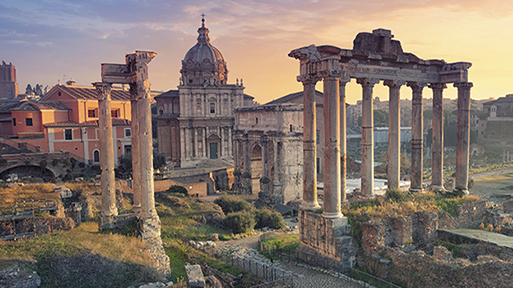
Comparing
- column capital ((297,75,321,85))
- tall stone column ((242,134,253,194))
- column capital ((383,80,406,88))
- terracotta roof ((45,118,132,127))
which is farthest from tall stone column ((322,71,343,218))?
terracotta roof ((45,118,132,127))

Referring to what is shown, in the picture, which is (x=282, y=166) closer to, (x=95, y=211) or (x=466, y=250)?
(x=95, y=211)

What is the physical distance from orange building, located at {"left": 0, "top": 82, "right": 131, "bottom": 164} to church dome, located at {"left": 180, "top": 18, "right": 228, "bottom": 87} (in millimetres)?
13186

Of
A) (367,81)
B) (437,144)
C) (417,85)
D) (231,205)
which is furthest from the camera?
(231,205)

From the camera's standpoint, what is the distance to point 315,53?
13078 mm

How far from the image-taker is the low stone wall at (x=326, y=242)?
12000 millimetres

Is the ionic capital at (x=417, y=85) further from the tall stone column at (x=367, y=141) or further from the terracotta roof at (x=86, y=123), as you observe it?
the terracotta roof at (x=86, y=123)

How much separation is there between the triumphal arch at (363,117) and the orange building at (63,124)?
89.9 ft

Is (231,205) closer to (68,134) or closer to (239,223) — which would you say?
(239,223)

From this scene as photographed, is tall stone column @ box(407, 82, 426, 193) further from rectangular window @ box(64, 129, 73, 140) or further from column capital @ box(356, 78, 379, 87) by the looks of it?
rectangular window @ box(64, 129, 73, 140)

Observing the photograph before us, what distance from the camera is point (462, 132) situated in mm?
16484

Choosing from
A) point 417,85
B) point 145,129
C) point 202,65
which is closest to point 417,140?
point 417,85

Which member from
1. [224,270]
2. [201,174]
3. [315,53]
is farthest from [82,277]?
[201,174]

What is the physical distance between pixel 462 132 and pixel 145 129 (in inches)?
521

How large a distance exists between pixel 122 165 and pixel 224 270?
86.7 feet
